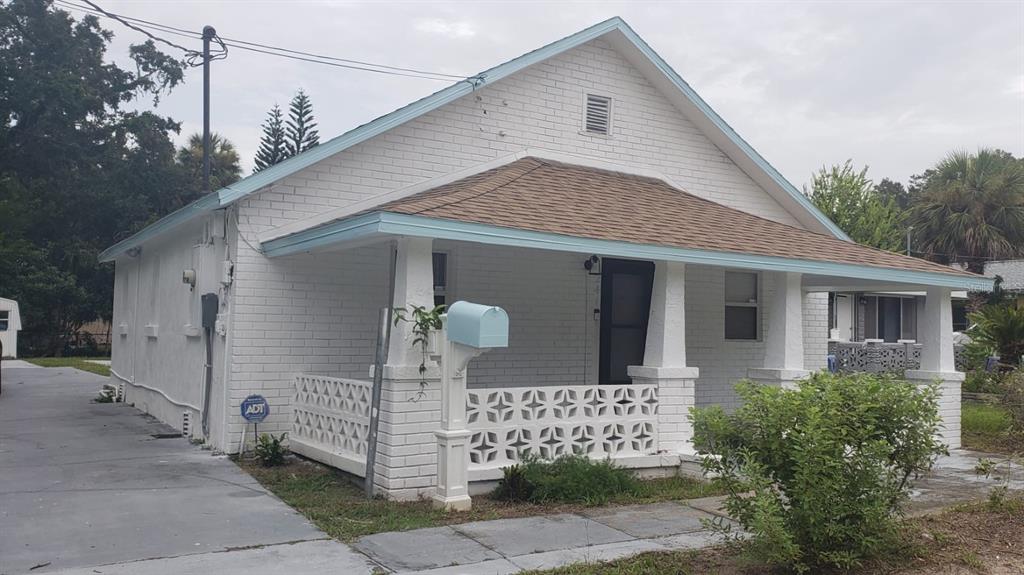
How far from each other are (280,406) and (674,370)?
4.57 m

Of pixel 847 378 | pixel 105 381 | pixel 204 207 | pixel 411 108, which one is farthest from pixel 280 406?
pixel 105 381

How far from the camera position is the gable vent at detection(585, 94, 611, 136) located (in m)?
12.4

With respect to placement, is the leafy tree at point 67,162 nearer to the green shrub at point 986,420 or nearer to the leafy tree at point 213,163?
the leafy tree at point 213,163

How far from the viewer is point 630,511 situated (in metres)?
7.85

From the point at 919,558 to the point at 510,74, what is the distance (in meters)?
7.78

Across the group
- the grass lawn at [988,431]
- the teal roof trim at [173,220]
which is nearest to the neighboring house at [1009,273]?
the grass lawn at [988,431]

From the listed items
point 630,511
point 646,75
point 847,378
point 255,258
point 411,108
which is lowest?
point 630,511

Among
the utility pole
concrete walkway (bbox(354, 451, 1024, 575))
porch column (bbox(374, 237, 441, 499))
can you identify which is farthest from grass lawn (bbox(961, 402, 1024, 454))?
the utility pole

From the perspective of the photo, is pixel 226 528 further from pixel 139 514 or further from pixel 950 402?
pixel 950 402

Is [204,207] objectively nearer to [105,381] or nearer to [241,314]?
[241,314]

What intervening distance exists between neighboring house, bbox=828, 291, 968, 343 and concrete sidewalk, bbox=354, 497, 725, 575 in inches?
874

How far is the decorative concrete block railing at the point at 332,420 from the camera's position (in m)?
8.50

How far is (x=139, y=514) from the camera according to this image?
7.25 metres

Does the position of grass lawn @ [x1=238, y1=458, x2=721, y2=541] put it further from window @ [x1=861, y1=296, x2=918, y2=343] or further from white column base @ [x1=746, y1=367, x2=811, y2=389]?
window @ [x1=861, y1=296, x2=918, y2=343]
